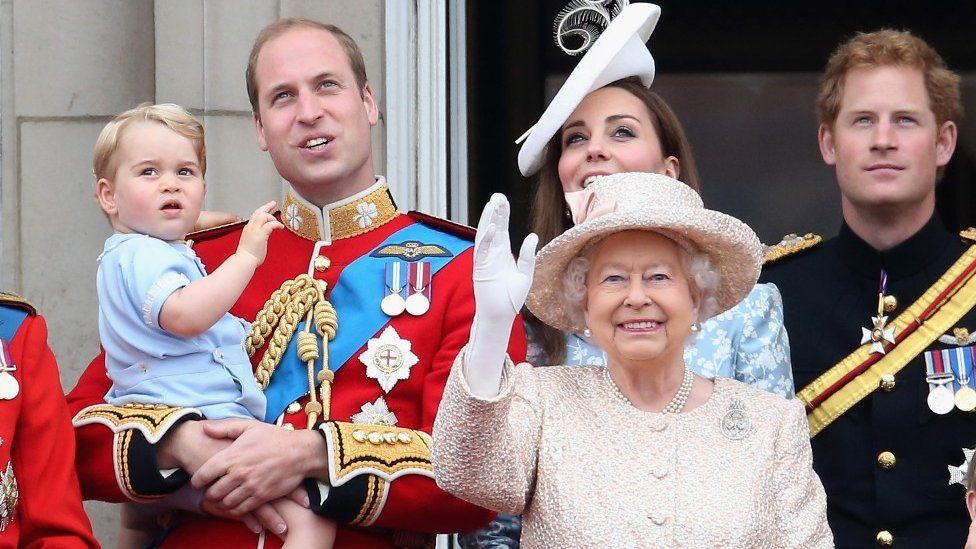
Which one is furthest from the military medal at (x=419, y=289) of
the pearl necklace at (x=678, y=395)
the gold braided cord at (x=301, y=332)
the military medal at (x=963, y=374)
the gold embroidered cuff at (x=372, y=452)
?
the military medal at (x=963, y=374)

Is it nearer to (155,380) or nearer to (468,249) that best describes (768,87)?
(468,249)

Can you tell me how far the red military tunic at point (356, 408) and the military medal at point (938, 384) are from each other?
38.5 inches

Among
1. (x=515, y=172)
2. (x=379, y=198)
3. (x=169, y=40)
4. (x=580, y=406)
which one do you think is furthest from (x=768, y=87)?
(x=580, y=406)

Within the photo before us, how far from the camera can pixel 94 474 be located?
A: 13.0ft

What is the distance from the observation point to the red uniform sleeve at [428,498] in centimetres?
385

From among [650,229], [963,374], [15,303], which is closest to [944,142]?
[963,374]

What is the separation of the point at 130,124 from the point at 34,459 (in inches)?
29.2

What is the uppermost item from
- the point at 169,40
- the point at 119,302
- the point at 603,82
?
the point at 169,40

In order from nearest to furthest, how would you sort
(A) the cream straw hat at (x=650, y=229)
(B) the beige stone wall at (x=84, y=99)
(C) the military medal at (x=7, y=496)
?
(A) the cream straw hat at (x=650, y=229)
(C) the military medal at (x=7, y=496)
(B) the beige stone wall at (x=84, y=99)

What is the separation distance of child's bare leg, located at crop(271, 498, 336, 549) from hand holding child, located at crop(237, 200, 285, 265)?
0.51 meters

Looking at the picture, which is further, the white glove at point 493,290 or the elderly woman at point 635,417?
the elderly woman at point 635,417

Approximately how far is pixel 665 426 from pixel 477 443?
16.8 inches

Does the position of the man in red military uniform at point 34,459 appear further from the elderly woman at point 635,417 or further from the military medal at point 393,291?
the elderly woman at point 635,417

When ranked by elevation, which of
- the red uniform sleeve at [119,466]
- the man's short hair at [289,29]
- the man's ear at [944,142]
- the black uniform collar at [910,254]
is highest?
the man's short hair at [289,29]
